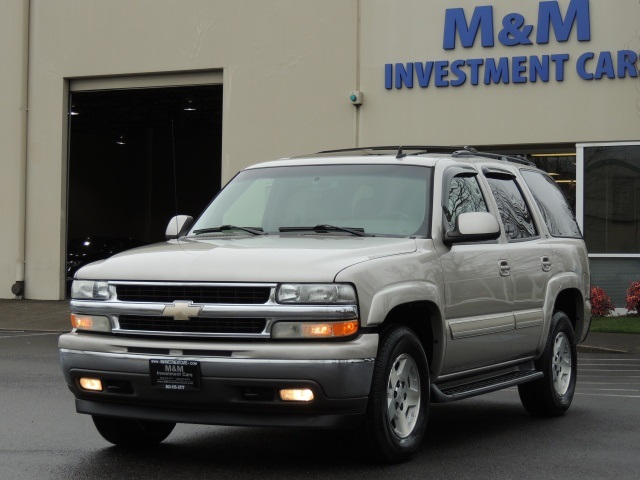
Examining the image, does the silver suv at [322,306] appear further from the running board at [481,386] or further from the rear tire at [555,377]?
the rear tire at [555,377]

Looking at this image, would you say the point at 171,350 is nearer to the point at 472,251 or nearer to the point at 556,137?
the point at 472,251

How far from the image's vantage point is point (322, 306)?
22.5ft

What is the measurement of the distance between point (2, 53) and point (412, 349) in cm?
2131

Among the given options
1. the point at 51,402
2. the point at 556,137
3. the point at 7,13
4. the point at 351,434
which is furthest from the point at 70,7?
the point at 351,434

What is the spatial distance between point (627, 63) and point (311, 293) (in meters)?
15.4

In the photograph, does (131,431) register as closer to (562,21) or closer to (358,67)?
(562,21)

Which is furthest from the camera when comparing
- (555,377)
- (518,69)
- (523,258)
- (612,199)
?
(518,69)

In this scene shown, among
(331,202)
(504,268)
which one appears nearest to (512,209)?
(504,268)

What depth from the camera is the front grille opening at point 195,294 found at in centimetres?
697

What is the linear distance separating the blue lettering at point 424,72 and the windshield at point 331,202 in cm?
1384

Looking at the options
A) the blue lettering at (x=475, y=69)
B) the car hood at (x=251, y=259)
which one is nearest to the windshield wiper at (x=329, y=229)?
the car hood at (x=251, y=259)

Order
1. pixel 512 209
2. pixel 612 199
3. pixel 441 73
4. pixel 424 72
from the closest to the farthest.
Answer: pixel 512 209 → pixel 612 199 → pixel 441 73 → pixel 424 72

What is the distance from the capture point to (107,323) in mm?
7383

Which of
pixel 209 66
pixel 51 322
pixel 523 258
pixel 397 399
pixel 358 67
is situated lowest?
pixel 51 322
